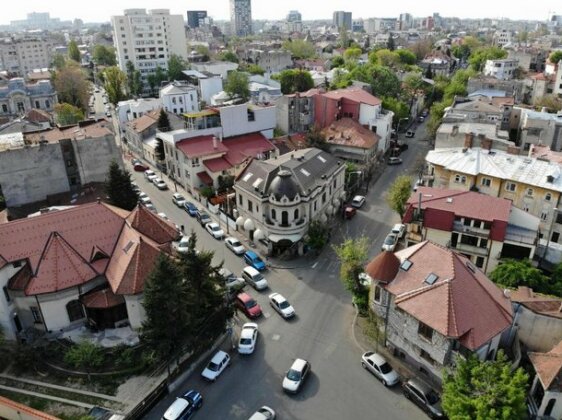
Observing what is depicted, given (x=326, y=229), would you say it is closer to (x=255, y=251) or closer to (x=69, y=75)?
(x=255, y=251)

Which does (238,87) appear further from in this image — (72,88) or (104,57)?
(104,57)

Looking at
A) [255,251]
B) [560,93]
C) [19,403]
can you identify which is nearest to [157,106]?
[255,251]

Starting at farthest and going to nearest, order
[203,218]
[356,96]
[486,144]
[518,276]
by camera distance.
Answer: [356,96]
[203,218]
[486,144]
[518,276]

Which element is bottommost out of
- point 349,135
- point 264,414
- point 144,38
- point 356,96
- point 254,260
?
point 264,414

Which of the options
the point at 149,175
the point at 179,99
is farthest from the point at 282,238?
the point at 179,99

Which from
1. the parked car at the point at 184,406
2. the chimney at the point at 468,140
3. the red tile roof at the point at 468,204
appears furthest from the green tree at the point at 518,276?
the parked car at the point at 184,406

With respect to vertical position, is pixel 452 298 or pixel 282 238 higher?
pixel 452 298

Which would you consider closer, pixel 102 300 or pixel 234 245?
pixel 102 300
